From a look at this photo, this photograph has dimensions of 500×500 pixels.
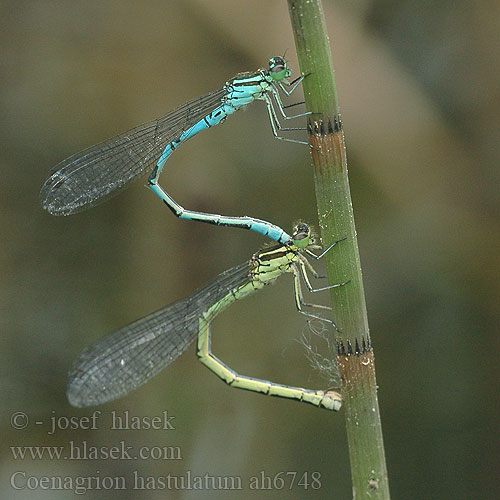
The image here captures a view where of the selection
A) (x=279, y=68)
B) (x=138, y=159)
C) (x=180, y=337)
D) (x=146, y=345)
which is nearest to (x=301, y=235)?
(x=279, y=68)

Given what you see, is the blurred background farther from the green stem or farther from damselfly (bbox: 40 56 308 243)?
the green stem

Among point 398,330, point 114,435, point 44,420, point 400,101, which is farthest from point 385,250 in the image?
point 44,420

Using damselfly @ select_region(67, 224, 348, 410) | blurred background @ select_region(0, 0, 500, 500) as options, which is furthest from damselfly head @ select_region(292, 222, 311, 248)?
blurred background @ select_region(0, 0, 500, 500)

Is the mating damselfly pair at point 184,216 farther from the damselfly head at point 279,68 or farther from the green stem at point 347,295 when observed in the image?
the green stem at point 347,295

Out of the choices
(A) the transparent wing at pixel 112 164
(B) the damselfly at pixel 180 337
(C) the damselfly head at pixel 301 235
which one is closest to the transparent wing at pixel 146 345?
(B) the damselfly at pixel 180 337

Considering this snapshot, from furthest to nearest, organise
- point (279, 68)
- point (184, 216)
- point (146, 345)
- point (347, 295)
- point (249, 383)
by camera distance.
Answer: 1. point (184, 216)
2. point (146, 345)
3. point (249, 383)
4. point (279, 68)
5. point (347, 295)

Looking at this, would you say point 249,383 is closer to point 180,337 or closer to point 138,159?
point 180,337
